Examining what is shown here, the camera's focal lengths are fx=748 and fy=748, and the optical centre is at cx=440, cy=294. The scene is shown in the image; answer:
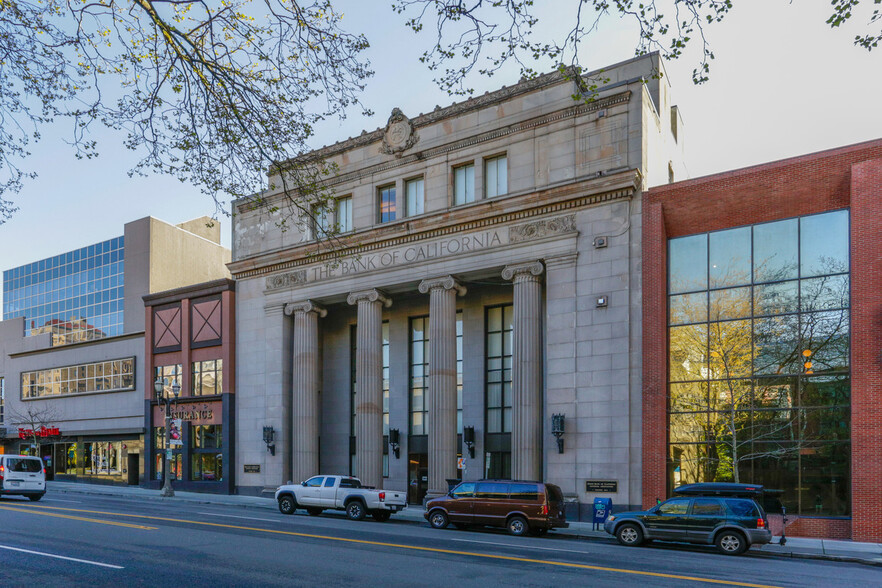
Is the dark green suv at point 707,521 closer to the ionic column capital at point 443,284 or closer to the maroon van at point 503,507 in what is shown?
the maroon van at point 503,507

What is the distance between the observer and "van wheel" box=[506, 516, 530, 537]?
73.2 feet

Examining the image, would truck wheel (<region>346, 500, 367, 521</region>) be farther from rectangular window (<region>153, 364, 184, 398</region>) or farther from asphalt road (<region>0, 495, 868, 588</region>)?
→ rectangular window (<region>153, 364, 184, 398</region>)

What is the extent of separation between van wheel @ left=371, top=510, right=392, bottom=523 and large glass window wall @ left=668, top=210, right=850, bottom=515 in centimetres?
1007

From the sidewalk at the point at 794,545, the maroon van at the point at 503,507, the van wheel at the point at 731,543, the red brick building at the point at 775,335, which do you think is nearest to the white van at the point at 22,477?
the sidewalk at the point at 794,545

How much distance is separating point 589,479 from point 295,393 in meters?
15.8

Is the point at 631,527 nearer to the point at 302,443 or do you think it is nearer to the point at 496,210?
the point at 496,210

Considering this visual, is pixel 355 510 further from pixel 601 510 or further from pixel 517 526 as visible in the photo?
pixel 601 510

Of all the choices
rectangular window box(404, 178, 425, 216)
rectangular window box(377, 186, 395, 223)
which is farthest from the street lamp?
rectangular window box(404, 178, 425, 216)

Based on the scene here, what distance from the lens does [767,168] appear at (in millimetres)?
25812

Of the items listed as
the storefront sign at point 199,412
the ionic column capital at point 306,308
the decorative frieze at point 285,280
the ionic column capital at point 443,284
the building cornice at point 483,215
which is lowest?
the storefront sign at point 199,412

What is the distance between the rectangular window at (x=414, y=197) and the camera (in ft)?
112

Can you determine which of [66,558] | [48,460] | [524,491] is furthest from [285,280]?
[48,460]

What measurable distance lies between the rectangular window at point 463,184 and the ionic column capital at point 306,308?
9.22 m

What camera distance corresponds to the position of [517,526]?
22.5 meters
